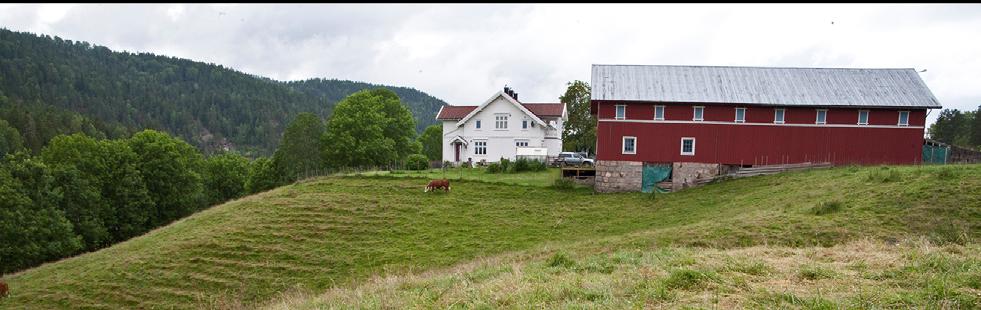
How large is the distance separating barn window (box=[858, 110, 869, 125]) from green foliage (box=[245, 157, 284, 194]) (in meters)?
55.2

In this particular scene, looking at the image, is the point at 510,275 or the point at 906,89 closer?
the point at 510,275

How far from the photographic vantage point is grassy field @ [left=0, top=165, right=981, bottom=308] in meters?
8.34

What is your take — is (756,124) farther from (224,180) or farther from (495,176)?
(224,180)

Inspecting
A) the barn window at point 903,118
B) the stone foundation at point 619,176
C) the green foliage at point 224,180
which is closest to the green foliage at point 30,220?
the green foliage at point 224,180

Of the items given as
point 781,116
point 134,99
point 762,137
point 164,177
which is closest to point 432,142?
Result: point 164,177

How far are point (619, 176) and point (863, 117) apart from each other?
14482 mm

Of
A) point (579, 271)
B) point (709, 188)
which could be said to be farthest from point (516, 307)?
point (709, 188)

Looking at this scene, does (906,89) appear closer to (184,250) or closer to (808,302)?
(808,302)

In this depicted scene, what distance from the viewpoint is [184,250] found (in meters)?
23.3

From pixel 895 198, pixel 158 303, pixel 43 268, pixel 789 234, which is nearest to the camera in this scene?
pixel 789 234

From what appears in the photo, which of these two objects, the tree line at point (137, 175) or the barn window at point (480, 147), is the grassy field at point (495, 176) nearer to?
the barn window at point (480, 147)

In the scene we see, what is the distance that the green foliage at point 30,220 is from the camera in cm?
3069

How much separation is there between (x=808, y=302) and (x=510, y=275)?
5.57 m

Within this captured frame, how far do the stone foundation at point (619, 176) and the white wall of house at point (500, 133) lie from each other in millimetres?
15466
